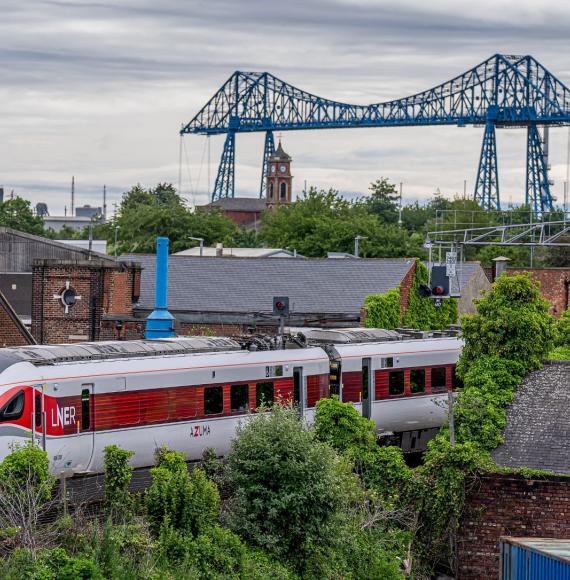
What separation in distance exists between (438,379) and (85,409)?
1206 cm

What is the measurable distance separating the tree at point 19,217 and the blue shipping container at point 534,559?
393 ft

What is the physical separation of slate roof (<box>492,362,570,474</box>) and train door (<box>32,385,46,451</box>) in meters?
9.90

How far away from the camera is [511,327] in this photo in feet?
99.0

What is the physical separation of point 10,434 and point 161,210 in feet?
273

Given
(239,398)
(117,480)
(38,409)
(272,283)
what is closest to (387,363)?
(239,398)

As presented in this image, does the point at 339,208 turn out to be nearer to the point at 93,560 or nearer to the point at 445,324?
the point at 445,324

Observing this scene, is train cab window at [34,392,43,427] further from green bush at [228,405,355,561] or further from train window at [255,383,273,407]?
train window at [255,383,273,407]

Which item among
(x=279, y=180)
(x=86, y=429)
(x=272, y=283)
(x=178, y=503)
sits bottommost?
(x=178, y=503)

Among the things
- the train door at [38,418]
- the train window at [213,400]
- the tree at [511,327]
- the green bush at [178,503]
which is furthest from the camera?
the tree at [511,327]

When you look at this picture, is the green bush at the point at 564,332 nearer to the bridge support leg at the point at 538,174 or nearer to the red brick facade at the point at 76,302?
the red brick facade at the point at 76,302

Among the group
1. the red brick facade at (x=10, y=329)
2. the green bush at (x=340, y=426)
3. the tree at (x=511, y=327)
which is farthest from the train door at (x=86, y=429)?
the red brick facade at (x=10, y=329)

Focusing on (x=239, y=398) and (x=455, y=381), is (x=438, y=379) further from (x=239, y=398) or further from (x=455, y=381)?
(x=239, y=398)

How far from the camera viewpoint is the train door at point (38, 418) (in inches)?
902

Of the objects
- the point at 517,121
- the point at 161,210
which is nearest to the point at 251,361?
the point at 161,210
